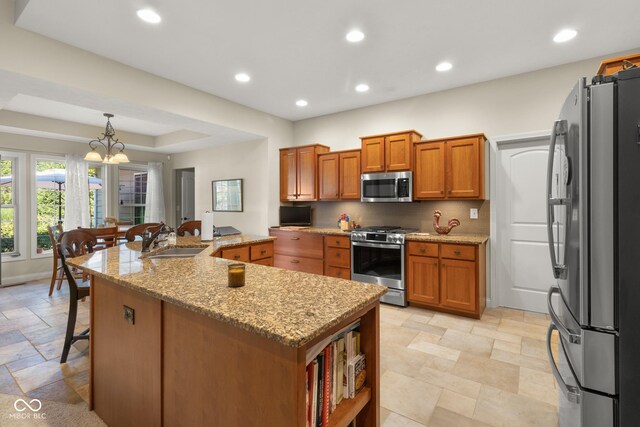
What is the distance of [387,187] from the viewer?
13.7ft

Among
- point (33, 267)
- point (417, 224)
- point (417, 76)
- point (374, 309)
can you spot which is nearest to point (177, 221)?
point (33, 267)

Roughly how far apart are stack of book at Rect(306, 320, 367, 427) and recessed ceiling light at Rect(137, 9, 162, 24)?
8.97 feet

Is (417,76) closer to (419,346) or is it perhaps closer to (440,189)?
(440,189)

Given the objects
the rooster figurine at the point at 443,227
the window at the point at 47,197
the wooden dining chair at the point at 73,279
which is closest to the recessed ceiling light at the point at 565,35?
the rooster figurine at the point at 443,227

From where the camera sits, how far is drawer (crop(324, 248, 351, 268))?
4281 mm

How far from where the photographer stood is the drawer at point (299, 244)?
4.55 meters

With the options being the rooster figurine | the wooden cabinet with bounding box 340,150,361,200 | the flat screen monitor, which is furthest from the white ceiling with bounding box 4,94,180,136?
the rooster figurine

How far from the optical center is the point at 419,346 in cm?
282

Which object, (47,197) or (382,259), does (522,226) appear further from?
(47,197)

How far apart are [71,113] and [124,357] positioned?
4784 millimetres

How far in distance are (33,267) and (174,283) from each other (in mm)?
5673

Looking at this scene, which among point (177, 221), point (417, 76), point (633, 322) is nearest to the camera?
point (633, 322)

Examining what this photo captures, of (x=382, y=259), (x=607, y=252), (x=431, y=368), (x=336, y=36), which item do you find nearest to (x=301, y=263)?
(x=382, y=259)

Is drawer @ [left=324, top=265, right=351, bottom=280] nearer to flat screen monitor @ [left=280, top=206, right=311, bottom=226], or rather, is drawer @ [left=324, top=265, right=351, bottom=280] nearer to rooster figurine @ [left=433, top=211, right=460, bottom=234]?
flat screen monitor @ [left=280, top=206, right=311, bottom=226]
